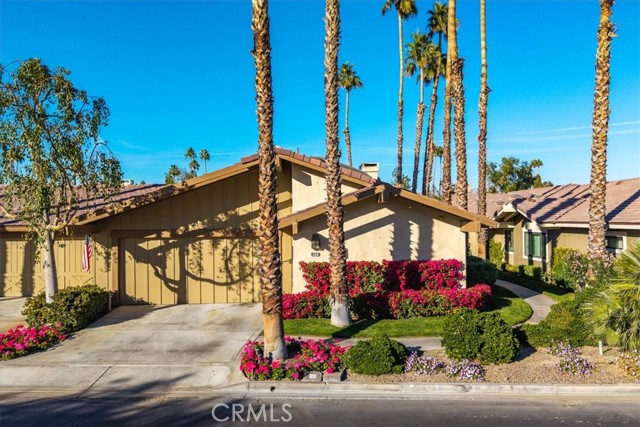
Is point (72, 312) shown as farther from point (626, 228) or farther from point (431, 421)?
point (626, 228)

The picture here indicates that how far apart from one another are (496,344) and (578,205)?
1524 cm

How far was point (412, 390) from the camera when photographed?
322 inches

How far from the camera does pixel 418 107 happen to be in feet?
127

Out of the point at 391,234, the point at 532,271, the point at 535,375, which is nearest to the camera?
the point at 535,375

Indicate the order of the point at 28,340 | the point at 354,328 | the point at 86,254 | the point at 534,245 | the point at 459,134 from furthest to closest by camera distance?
1. the point at 534,245
2. the point at 459,134
3. the point at 86,254
4. the point at 354,328
5. the point at 28,340

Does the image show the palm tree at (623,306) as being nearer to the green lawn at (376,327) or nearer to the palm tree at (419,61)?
the green lawn at (376,327)

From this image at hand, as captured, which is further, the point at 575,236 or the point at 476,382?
the point at 575,236

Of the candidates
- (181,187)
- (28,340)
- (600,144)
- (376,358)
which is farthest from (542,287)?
(28,340)

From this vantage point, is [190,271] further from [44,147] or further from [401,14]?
[401,14]

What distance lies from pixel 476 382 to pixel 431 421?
1750mm

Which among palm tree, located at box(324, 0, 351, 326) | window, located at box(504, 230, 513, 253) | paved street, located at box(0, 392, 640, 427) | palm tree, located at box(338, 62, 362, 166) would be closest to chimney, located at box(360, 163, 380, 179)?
palm tree, located at box(324, 0, 351, 326)

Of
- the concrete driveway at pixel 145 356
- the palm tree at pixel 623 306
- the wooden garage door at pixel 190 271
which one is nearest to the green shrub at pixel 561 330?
the palm tree at pixel 623 306

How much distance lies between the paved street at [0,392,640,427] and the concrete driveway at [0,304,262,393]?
58cm

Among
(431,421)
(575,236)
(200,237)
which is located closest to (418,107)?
(575,236)
